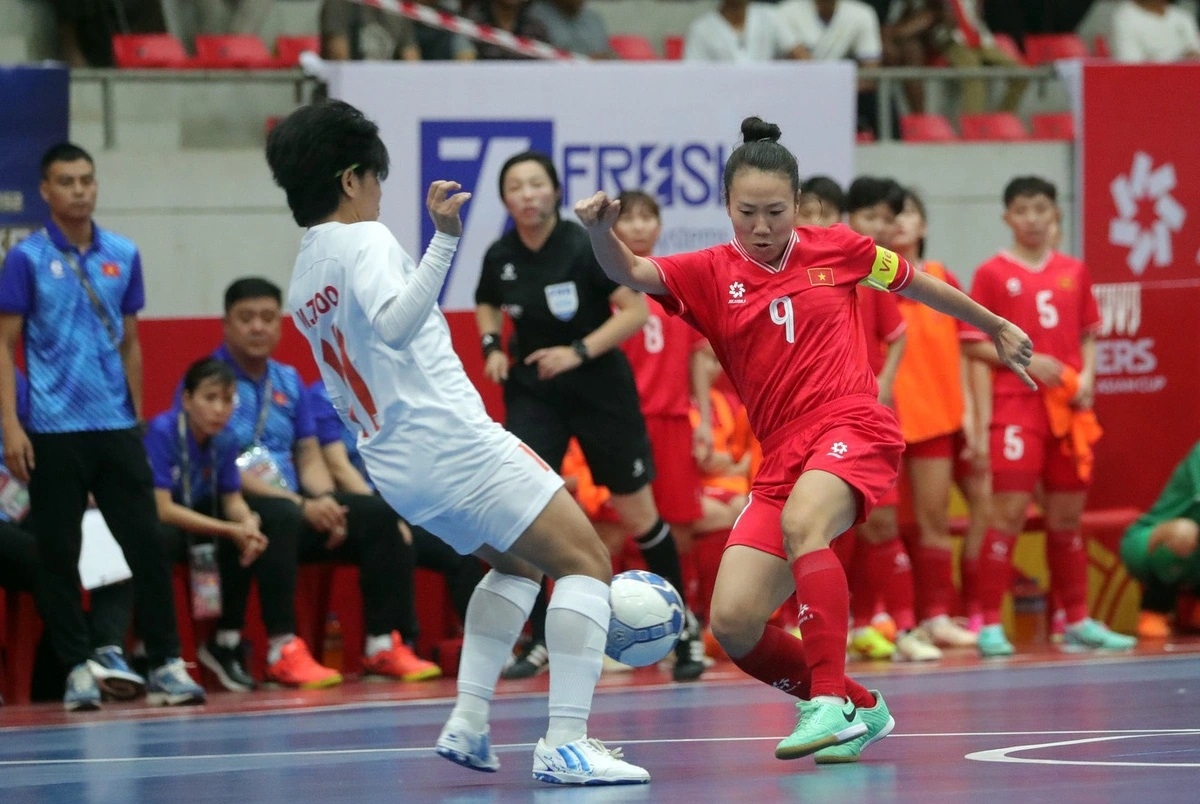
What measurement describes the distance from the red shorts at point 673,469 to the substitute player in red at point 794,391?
3.66m

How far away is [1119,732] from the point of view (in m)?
6.54

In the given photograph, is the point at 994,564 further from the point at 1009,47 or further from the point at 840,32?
the point at 1009,47

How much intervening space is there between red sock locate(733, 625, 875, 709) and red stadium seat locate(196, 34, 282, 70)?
26.3ft

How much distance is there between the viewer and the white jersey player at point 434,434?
553cm

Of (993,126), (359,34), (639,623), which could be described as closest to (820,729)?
(639,623)

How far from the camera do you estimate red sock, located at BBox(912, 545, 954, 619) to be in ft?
33.2

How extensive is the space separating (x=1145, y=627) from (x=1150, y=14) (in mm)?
6591

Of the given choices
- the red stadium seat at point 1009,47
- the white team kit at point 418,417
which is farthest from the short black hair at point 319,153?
the red stadium seat at point 1009,47

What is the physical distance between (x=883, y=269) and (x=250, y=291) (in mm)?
4255

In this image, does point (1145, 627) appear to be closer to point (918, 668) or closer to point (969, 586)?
point (969, 586)

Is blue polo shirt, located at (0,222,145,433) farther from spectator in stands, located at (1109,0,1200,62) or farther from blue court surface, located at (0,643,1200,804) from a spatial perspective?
spectator in stands, located at (1109,0,1200,62)

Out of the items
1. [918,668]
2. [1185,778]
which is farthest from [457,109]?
[1185,778]

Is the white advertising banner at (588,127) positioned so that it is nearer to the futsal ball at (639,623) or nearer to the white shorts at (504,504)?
the futsal ball at (639,623)

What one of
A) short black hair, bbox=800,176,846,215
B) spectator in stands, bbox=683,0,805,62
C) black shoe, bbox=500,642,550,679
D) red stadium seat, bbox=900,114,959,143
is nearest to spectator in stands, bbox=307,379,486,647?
black shoe, bbox=500,642,550,679
